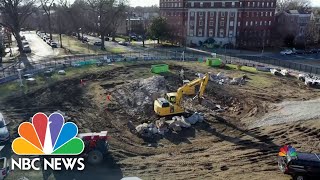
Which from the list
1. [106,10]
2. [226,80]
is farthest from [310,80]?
[106,10]

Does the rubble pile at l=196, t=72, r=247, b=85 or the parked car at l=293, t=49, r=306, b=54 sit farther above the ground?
the parked car at l=293, t=49, r=306, b=54

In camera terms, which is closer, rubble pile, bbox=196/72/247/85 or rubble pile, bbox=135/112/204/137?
rubble pile, bbox=135/112/204/137

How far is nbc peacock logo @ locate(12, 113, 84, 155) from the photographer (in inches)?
648

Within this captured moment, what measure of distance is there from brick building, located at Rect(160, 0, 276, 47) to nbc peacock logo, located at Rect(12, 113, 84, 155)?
57.6 meters

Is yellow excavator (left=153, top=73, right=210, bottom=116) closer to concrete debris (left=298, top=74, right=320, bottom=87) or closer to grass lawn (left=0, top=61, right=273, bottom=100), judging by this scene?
grass lawn (left=0, top=61, right=273, bottom=100)

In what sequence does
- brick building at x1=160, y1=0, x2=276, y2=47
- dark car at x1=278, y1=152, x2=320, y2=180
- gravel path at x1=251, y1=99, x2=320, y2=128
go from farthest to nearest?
brick building at x1=160, y1=0, x2=276, y2=47, gravel path at x1=251, y1=99, x2=320, y2=128, dark car at x1=278, y1=152, x2=320, y2=180

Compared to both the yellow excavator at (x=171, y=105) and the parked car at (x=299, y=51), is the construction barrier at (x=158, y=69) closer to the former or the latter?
the yellow excavator at (x=171, y=105)

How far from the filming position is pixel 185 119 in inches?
→ 1006

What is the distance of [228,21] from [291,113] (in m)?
46.4

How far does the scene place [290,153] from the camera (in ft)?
54.9

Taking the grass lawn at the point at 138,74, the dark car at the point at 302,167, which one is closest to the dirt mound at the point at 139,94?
the grass lawn at the point at 138,74

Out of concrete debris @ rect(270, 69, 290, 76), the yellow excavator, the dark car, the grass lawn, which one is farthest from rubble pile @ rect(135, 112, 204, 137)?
concrete debris @ rect(270, 69, 290, 76)

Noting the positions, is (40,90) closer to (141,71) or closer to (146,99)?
(146,99)

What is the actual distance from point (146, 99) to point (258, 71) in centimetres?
2197
